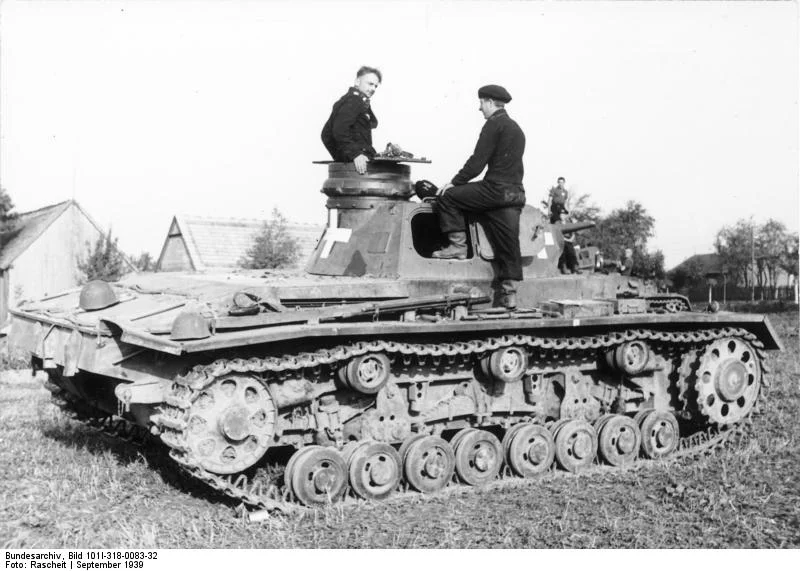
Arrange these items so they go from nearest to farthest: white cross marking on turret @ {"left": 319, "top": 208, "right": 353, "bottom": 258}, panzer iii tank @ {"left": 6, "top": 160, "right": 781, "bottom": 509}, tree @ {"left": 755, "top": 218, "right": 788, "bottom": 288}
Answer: panzer iii tank @ {"left": 6, "top": 160, "right": 781, "bottom": 509}, white cross marking on turret @ {"left": 319, "top": 208, "right": 353, "bottom": 258}, tree @ {"left": 755, "top": 218, "right": 788, "bottom": 288}

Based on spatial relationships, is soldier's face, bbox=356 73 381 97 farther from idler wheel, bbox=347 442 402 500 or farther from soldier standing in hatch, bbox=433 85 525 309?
idler wheel, bbox=347 442 402 500

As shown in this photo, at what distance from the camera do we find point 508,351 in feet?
29.9

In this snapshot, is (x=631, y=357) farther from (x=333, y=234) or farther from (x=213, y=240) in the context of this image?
(x=213, y=240)

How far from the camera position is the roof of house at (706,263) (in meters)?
73.2

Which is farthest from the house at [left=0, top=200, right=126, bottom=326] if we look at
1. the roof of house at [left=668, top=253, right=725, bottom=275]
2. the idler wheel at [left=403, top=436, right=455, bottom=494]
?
the roof of house at [left=668, top=253, right=725, bottom=275]

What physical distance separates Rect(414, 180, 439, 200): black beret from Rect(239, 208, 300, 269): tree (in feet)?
65.4

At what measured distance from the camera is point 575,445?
9.71 m

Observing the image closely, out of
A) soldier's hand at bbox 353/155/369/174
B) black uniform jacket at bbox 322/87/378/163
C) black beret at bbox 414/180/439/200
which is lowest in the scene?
black beret at bbox 414/180/439/200

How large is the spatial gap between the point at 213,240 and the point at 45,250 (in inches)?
252

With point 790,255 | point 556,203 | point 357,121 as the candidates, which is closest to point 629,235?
point 790,255

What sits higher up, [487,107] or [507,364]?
[487,107]

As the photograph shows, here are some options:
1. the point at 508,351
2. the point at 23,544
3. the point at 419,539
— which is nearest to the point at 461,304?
the point at 508,351

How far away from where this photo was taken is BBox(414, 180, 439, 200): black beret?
34.1 ft
